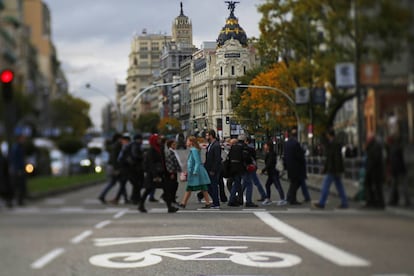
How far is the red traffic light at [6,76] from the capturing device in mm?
1286

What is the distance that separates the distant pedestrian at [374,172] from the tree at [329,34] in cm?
12

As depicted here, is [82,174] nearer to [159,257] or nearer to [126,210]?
[126,210]

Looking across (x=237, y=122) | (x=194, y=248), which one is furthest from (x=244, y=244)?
(x=237, y=122)

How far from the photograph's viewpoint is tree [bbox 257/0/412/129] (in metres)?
1.09

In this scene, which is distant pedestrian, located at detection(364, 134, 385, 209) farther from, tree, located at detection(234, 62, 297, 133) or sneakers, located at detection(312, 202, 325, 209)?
tree, located at detection(234, 62, 297, 133)

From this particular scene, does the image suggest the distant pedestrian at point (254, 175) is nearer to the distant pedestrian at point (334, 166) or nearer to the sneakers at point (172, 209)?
the sneakers at point (172, 209)

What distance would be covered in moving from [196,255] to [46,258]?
4.72m

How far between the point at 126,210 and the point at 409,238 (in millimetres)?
1189

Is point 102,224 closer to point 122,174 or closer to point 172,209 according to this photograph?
point 122,174

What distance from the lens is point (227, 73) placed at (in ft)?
8.13

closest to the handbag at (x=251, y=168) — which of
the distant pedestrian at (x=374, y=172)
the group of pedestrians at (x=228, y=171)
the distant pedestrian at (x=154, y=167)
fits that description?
the group of pedestrians at (x=228, y=171)

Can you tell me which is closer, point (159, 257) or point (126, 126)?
point (126, 126)

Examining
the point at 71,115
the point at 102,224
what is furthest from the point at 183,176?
the point at 71,115

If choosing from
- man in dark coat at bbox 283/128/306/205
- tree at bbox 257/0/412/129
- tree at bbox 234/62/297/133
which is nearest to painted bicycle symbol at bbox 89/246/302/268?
tree at bbox 234/62/297/133
